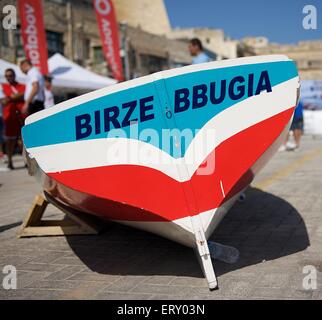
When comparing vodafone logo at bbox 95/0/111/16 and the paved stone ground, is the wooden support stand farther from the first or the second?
vodafone logo at bbox 95/0/111/16

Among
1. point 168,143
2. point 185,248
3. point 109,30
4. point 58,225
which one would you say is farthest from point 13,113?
point 109,30

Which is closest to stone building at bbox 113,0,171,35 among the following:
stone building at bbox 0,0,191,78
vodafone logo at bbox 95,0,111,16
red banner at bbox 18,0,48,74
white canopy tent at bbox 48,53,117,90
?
stone building at bbox 0,0,191,78

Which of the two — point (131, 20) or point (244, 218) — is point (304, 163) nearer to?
point (244, 218)

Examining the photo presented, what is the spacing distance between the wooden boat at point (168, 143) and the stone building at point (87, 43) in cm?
1693

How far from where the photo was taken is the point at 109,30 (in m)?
17.7

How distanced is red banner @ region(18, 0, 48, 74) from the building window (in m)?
12.2

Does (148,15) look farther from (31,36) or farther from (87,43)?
(31,36)

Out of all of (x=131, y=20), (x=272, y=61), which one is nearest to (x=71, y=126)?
(x=272, y=61)

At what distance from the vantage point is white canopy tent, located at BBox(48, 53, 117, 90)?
1393 centimetres

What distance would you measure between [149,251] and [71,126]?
138 centimetres

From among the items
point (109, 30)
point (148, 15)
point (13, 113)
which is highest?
point (109, 30)

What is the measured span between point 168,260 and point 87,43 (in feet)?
85.3

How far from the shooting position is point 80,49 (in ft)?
90.6
